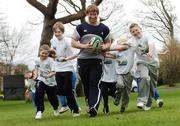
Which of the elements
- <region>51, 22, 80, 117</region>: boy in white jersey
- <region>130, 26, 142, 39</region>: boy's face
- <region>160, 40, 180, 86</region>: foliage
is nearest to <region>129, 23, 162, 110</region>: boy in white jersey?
<region>130, 26, 142, 39</region>: boy's face

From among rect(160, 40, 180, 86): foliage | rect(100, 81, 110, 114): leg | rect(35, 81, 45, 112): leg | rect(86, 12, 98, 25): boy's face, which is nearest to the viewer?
rect(86, 12, 98, 25): boy's face

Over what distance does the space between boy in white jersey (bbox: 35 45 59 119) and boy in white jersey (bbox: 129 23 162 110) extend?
6.38ft

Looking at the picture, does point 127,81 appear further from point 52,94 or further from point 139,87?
point 52,94

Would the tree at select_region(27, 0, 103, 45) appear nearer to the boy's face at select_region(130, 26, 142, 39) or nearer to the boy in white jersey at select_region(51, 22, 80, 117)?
the boy's face at select_region(130, 26, 142, 39)

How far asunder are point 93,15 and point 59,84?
1.88m

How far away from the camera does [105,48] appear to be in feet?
32.9

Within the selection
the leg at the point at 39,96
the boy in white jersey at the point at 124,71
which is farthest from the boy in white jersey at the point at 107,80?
the leg at the point at 39,96

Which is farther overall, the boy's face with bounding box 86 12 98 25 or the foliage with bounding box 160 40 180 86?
the foliage with bounding box 160 40 180 86

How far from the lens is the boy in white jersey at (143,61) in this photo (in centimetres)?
1143

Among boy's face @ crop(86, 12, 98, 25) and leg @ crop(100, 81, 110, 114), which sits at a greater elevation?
boy's face @ crop(86, 12, 98, 25)

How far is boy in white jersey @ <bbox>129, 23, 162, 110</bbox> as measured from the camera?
37.5 ft

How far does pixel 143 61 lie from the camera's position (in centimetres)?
1155

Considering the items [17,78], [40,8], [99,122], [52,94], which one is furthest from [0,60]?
[99,122]

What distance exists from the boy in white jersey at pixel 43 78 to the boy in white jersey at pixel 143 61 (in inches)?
76.6
